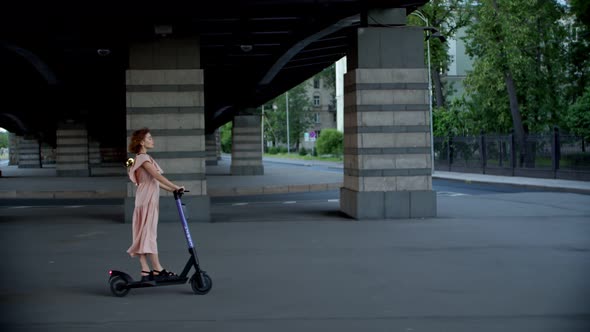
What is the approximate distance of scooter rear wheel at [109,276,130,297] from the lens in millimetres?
7707

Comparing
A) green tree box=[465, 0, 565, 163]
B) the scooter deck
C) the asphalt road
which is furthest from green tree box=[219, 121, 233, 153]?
the scooter deck

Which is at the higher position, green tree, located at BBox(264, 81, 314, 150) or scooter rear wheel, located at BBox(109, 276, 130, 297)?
green tree, located at BBox(264, 81, 314, 150)

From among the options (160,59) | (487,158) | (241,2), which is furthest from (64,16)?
(487,158)

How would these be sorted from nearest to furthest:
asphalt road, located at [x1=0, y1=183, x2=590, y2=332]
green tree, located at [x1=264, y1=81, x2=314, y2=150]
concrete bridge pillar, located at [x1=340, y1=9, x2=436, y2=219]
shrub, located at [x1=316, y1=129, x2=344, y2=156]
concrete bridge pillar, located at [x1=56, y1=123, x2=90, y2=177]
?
asphalt road, located at [x1=0, y1=183, x2=590, y2=332], concrete bridge pillar, located at [x1=340, y1=9, x2=436, y2=219], concrete bridge pillar, located at [x1=56, y1=123, x2=90, y2=177], shrub, located at [x1=316, y1=129, x2=344, y2=156], green tree, located at [x1=264, y1=81, x2=314, y2=150]

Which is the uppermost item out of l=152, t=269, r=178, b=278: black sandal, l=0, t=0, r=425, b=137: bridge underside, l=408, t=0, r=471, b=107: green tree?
l=408, t=0, r=471, b=107: green tree

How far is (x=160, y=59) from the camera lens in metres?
15.8

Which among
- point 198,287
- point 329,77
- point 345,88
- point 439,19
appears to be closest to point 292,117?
point 329,77

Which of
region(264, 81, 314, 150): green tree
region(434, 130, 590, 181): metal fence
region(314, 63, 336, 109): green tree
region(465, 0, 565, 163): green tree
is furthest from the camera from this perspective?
region(314, 63, 336, 109): green tree

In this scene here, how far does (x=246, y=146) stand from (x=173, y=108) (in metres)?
25.7

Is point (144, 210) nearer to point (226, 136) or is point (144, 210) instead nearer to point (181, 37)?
point (181, 37)

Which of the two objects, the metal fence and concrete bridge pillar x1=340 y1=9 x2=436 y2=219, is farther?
the metal fence

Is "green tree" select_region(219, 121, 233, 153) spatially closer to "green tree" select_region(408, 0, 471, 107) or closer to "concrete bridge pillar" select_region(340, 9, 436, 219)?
"green tree" select_region(408, 0, 471, 107)

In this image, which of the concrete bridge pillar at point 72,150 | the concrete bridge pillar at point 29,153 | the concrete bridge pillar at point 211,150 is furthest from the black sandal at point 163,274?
the concrete bridge pillar at point 29,153

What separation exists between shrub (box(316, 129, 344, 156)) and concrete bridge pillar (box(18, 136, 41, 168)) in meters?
24.3
